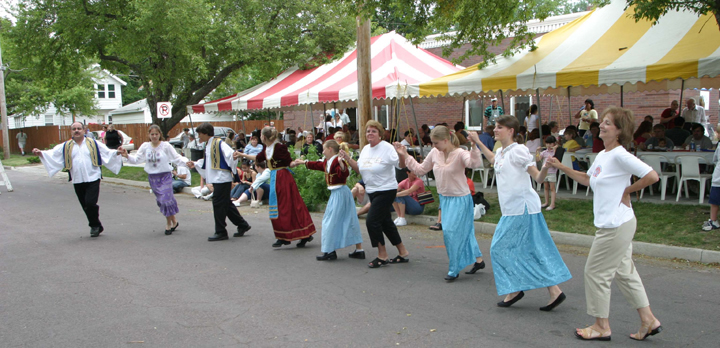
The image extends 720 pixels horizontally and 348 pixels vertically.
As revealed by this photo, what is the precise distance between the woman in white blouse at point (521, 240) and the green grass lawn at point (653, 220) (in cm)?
339

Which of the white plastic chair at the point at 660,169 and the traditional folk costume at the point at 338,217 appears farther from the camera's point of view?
the white plastic chair at the point at 660,169

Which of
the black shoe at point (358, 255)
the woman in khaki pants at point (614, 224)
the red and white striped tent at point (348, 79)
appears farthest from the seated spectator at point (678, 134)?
the woman in khaki pants at point (614, 224)

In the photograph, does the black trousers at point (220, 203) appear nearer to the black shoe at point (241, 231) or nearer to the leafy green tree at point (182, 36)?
the black shoe at point (241, 231)

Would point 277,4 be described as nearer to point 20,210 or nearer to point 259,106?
point 259,106

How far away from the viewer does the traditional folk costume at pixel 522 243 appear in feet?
16.3

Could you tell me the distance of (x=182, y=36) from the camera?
18.2 meters

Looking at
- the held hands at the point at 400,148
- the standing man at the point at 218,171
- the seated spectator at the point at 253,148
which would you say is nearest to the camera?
the held hands at the point at 400,148

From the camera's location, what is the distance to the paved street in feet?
14.9

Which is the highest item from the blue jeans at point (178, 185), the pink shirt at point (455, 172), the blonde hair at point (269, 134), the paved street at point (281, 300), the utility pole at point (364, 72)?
the utility pole at point (364, 72)

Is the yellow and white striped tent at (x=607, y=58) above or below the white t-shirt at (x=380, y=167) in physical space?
above

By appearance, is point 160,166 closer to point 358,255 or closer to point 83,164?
point 83,164

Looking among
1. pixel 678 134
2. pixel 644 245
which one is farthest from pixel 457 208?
pixel 678 134

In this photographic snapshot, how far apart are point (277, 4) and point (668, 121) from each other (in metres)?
13.6

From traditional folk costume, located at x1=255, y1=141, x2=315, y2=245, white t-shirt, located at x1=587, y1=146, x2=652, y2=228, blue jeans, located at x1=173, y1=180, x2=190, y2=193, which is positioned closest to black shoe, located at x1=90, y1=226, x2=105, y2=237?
traditional folk costume, located at x1=255, y1=141, x2=315, y2=245
